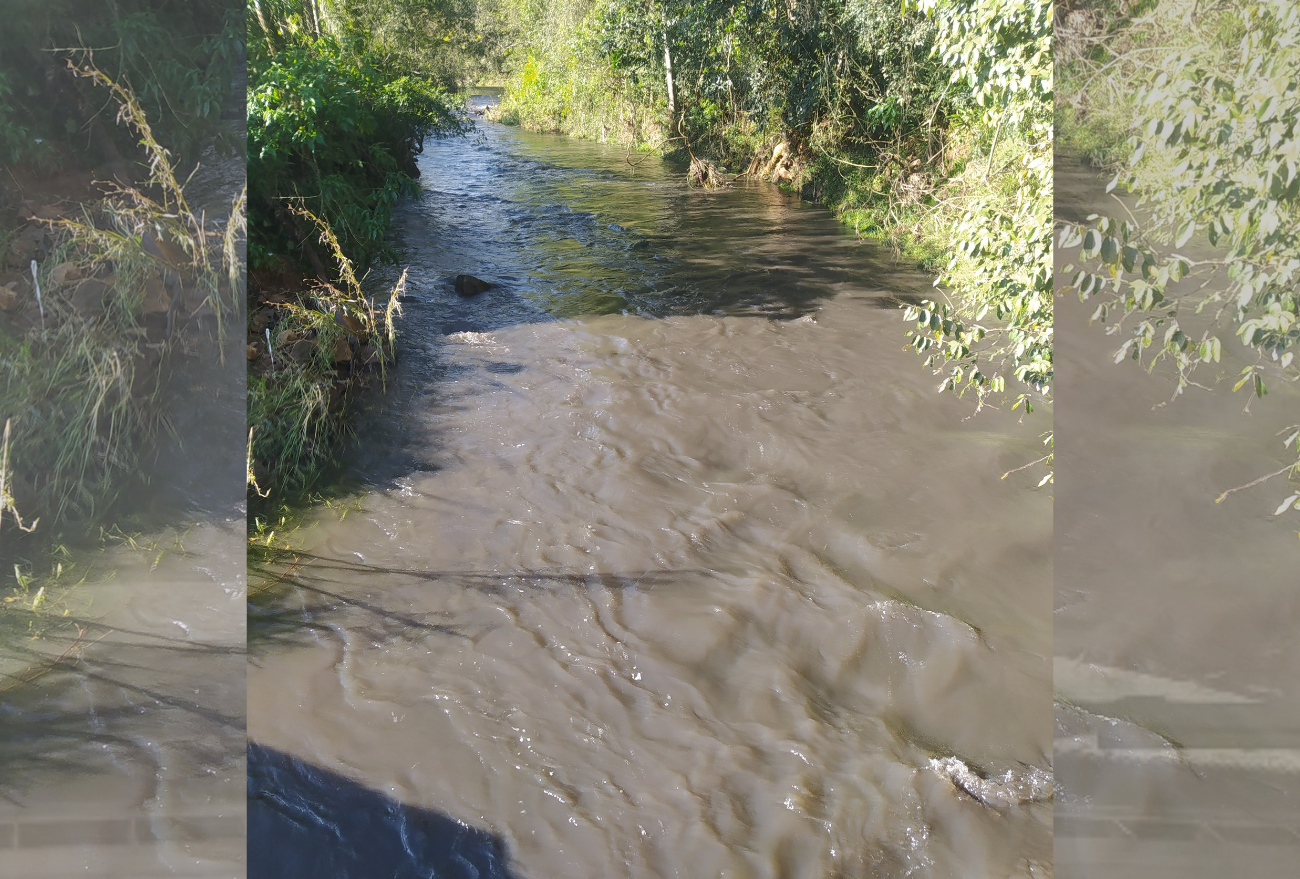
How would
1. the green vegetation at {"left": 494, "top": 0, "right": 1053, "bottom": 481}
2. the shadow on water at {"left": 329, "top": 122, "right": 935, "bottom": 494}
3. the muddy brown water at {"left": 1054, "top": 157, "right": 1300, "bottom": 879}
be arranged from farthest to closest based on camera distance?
the shadow on water at {"left": 329, "top": 122, "right": 935, "bottom": 494}
the green vegetation at {"left": 494, "top": 0, "right": 1053, "bottom": 481}
the muddy brown water at {"left": 1054, "top": 157, "right": 1300, "bottom": 879}

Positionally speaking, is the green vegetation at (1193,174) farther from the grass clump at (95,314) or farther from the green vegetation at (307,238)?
the green vegetation at (307,238)

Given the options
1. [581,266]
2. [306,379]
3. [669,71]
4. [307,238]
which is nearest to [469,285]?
[581,266]

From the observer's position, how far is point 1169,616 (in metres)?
1.47

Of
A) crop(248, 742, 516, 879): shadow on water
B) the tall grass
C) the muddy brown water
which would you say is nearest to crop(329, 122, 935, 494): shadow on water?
the tall grass

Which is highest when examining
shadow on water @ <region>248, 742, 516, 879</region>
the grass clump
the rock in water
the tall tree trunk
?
the tall tree trunk

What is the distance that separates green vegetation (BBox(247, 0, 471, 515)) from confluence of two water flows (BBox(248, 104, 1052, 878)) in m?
0.35

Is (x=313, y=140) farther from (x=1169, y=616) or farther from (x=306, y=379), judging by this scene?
(x=1169, y=616)

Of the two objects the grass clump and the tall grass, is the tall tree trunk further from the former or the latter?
the grass clump

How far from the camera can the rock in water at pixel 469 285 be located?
7.99 m

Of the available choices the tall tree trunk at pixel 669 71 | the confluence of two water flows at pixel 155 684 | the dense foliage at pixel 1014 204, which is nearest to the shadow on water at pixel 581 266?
the tall tree trunk at pixel 669 71

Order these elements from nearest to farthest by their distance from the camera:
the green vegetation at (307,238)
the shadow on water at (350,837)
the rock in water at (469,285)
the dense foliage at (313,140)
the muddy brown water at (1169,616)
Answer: the muddy brown water at (1169,616)
the shadow on water at (350,837)
the green vegetation at (307,238)
the dense foliage at (313,140)
the rock in water at (469,285)

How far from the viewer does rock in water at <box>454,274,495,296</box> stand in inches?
315

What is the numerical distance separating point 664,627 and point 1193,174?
8.56ft

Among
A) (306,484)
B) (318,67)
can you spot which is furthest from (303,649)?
(318,67)
